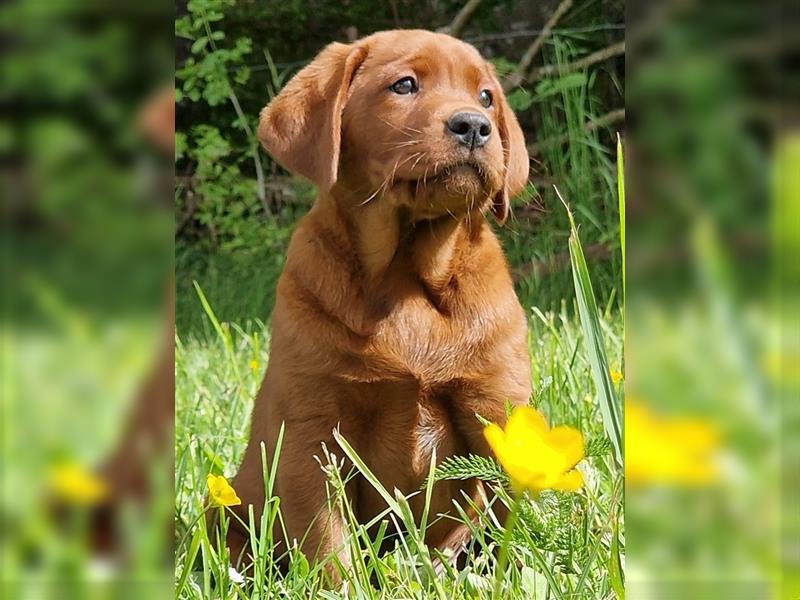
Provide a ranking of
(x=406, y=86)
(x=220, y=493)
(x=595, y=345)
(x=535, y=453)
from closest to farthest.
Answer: (x=535, y=453) → (x=595, y=345) → (x=220, y=493) → (x=406, y=86)

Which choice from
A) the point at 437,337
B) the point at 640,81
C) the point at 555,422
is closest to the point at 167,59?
the point at 640,81

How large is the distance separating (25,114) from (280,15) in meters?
1.05

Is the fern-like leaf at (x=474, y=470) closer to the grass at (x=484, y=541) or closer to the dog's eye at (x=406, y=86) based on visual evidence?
the grass at (x=484, y=541)

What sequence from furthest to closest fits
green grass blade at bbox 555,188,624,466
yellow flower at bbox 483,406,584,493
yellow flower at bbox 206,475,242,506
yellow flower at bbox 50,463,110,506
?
yellow flower at bbox 206,475,242,506 → green grass blade at bbox 555,188,624,466 → yellow flower at bbox 483,406,584,493 → yellow flower at bbox 50,463,110,506

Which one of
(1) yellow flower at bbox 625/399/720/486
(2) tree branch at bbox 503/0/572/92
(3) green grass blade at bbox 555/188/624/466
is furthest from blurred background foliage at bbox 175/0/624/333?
(1) yellow flower at bbox 625/399/720/486

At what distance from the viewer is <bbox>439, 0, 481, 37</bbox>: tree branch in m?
1.79

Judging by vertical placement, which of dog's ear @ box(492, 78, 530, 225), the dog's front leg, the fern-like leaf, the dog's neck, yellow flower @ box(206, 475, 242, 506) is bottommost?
the dog's front leg

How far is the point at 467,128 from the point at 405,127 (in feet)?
0.38

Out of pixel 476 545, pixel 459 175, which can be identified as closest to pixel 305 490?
pixel 476 545

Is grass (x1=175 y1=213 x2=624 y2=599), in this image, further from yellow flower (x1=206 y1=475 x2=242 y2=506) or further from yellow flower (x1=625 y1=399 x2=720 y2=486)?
yellow flower (x1=625 y1=399 x2=720 y2=486)

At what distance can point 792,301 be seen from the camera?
867 millimetres

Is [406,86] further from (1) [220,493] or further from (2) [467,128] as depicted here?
Answer: (1) [220,493]

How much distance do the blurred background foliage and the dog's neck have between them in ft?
Answer: 0.52

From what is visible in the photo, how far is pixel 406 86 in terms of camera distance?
1711mm
